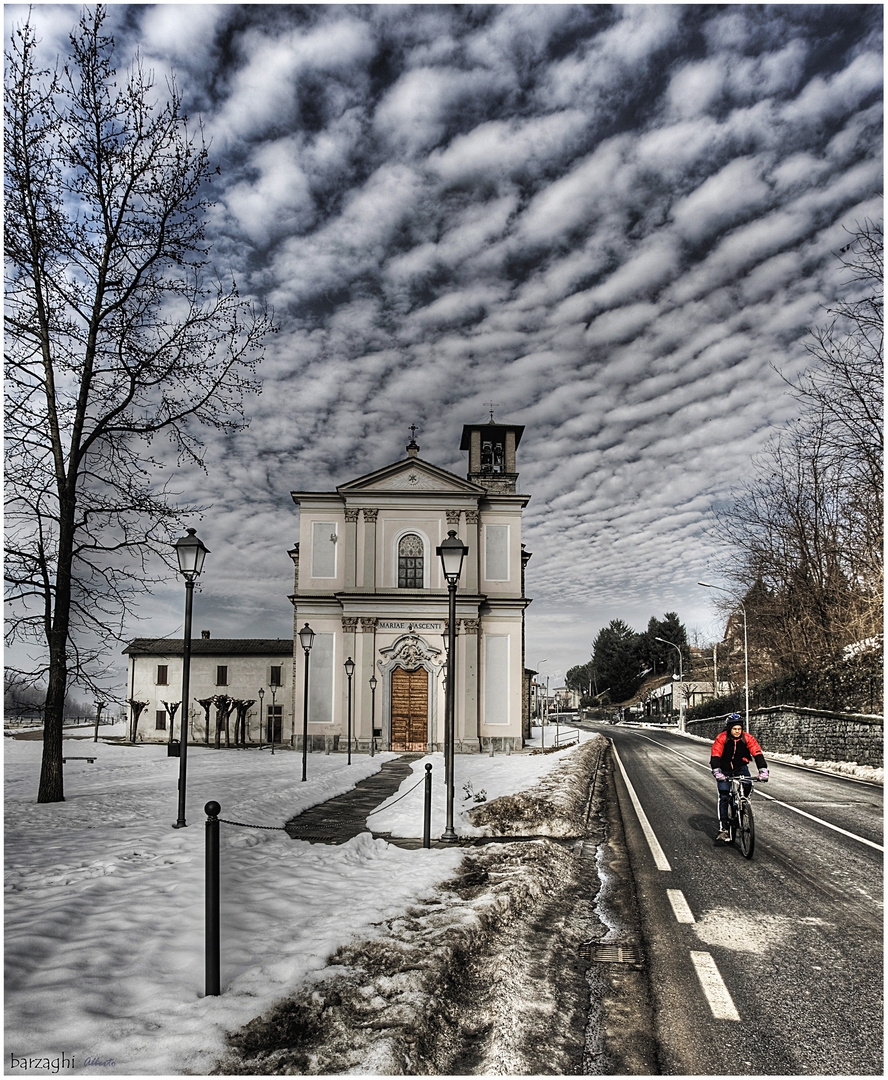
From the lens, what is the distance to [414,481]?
3428 cm

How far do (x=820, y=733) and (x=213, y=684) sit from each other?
129 ft

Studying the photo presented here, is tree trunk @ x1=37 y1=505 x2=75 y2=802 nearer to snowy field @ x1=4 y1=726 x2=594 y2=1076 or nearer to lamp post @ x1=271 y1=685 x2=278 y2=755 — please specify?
snowy field @ x1=4 y1=726 x2=594 y2=1076

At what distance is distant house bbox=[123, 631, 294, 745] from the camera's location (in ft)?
157

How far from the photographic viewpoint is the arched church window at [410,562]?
1336 inches

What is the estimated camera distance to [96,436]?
11422mm

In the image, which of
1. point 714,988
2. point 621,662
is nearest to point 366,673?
point 714,988

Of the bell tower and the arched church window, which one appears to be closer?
the arched church window

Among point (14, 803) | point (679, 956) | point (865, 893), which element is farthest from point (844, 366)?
point (14, 803)

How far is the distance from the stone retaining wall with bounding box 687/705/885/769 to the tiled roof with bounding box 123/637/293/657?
32.2m

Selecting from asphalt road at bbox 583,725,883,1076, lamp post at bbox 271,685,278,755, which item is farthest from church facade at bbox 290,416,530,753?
asphalt road at bbox 583,725,883,1076

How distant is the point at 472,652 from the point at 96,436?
23469mm

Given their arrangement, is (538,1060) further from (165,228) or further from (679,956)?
(165,228)

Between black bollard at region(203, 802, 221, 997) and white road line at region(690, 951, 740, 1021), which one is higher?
black bollard at region(203, 802, 221, 997)

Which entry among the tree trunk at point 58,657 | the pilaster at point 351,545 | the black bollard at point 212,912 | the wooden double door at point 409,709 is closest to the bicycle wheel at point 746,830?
the black bollard at point 212,912
